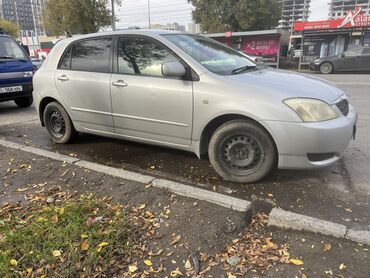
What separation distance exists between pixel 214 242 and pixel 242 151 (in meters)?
1.24

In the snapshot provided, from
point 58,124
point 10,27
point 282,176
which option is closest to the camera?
point 282,176

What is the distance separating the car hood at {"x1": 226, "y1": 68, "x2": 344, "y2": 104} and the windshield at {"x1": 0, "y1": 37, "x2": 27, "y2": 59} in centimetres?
705

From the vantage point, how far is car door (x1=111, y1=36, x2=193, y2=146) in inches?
157

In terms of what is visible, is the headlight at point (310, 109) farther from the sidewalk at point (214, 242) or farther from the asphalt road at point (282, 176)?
the sidewalk at point (214, 242)

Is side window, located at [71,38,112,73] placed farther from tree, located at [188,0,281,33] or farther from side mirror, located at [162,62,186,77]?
tree, located at [188,0,281,33]

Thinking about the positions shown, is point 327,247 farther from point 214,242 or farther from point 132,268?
point 132,268

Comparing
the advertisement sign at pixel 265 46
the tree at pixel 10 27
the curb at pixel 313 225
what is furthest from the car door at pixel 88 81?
the tree at pixel 10 27

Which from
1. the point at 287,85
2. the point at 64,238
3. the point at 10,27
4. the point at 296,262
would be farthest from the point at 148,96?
the point at 10,27

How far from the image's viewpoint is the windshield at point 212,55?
4070mm

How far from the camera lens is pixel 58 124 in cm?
553

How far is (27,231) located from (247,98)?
2.38m

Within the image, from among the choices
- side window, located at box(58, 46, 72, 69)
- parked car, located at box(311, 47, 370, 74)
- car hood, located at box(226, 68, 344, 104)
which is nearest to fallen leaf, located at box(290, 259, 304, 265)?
car hood, located at box(226, 68, 344, 104)

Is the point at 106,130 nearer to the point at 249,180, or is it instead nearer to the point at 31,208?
the point at 31,208

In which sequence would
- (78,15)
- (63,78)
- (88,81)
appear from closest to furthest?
(88,81)
(63,78)
(78,15)
